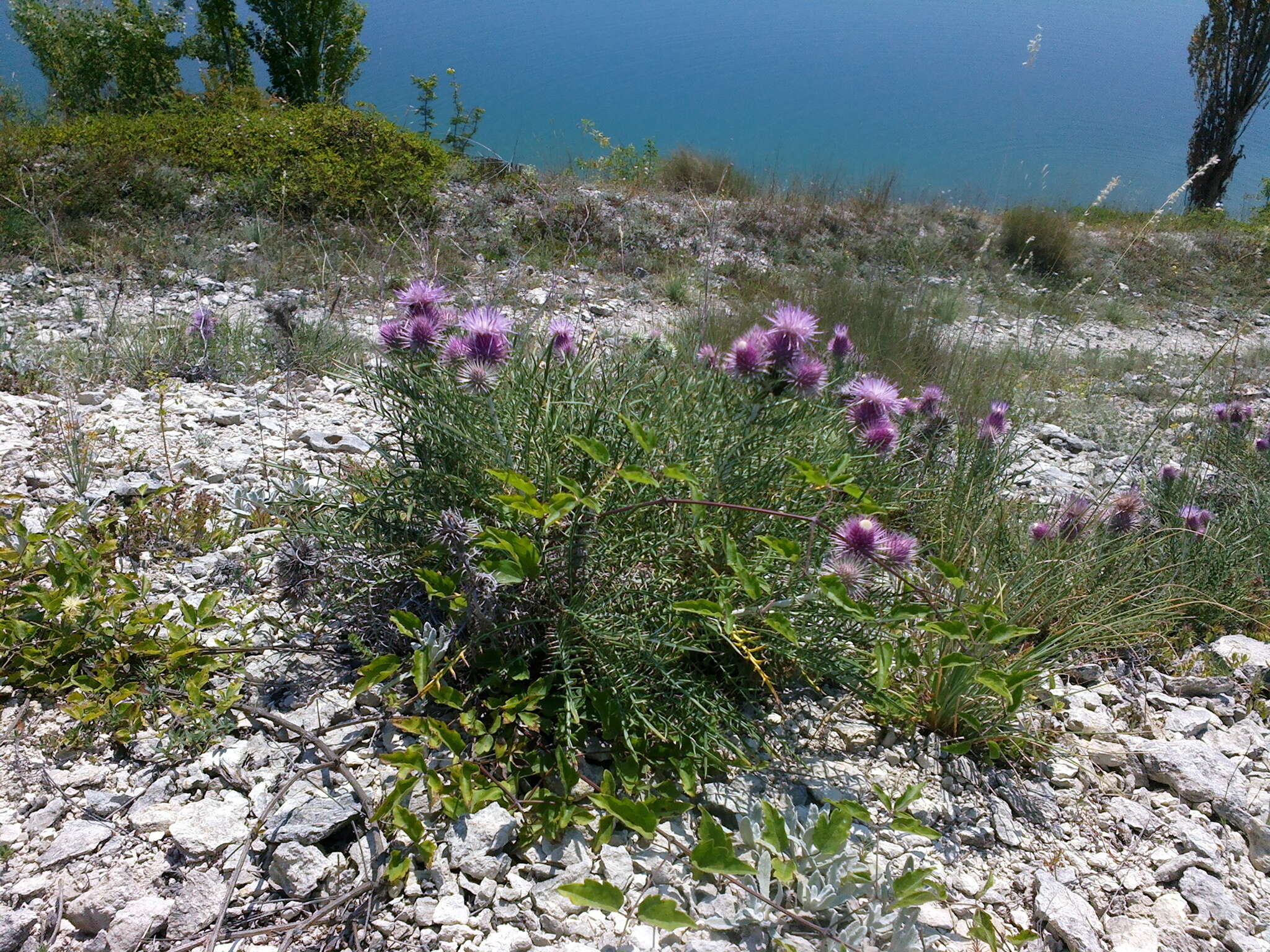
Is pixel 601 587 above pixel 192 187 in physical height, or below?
below

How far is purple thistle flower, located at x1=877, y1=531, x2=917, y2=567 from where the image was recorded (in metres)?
1.78

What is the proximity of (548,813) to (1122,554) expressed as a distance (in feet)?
7.93

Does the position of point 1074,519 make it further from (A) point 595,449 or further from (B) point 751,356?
(A) point 595,449

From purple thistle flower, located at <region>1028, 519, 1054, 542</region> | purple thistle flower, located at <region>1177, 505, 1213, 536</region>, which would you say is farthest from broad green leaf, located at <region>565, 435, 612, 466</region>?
purple thistle flower, located at <region>1177, 505, 1213, 536</region>

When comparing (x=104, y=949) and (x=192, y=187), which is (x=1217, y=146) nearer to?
(x=192, y=187)

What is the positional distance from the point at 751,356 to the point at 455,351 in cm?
76

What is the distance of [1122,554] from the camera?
2812mm

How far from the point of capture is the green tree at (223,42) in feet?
47.2

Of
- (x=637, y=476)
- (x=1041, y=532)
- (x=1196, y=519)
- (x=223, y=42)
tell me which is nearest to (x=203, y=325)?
(x=637, y=476)

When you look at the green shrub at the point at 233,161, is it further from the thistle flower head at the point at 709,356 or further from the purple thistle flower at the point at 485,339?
the purple thistle flower at the point at 485,339

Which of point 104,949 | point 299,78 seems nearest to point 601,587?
point 104,949

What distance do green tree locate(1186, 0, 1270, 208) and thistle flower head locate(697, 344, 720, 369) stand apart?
18423 millimetres

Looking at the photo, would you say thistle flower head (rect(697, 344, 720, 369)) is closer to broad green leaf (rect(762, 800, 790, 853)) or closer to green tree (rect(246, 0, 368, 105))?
broad green leaf (rect(762, 800, 790, 853))

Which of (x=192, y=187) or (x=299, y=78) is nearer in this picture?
(x=192, y=187)
